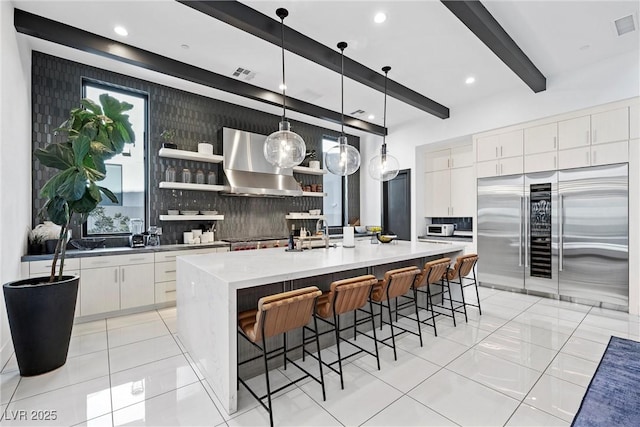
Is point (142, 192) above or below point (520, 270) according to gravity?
above

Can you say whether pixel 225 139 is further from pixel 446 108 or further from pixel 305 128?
pixel 446 108

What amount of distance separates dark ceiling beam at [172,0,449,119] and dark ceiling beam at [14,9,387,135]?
142 cm

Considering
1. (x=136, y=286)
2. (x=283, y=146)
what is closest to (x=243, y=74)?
(x=283, y=146)

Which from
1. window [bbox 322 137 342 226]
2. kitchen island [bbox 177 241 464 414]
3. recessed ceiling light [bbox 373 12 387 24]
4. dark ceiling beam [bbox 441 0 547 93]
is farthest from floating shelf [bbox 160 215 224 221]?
dark ceiling beam [bbox 441 0 547 93]

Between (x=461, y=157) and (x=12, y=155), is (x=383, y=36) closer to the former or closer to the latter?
(x=461, y=157)

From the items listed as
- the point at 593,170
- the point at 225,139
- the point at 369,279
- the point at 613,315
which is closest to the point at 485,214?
the point at 593,170

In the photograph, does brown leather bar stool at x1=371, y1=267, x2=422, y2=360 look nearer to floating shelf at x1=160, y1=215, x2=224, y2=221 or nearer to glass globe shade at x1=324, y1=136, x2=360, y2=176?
glass globe shade at x1=324, y1=136, x2=360, y2=176

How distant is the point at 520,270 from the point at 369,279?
387 centimetres

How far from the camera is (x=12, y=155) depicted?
9.37 ft

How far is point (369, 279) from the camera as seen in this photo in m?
2.46

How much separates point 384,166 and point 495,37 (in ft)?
6.03

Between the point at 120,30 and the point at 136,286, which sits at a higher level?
the point at 120,30

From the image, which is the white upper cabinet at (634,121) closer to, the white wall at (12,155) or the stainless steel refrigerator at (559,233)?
the stainless steel refrigerator at (559,233)

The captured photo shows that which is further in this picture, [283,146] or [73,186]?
[283,146]
